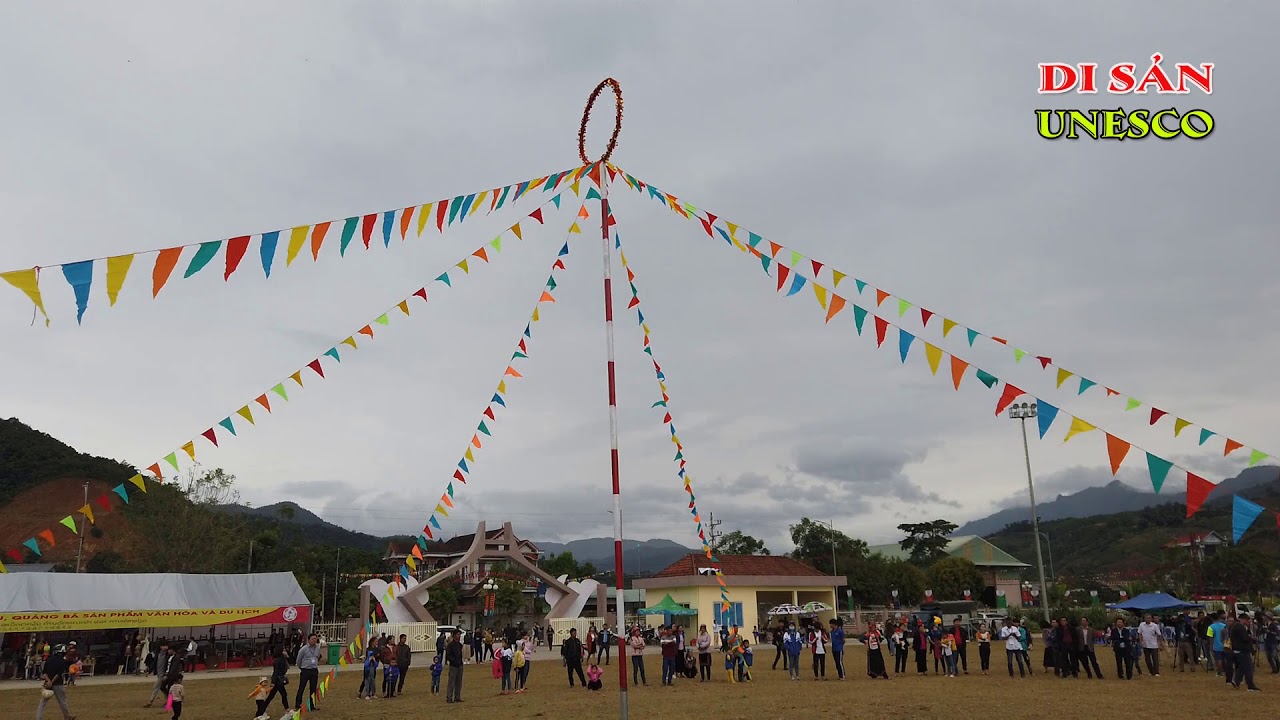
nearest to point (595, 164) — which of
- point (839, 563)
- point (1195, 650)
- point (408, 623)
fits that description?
point (1195, 650)

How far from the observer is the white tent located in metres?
24.5

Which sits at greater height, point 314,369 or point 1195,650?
point 314,369

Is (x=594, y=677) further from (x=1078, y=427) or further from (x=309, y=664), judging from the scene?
(x=1078, y=427)

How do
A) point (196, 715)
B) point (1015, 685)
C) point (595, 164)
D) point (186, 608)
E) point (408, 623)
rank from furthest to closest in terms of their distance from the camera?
point (408, 623)
point (186, 608)
point (1015, 685)
point (196, 715)
point (595, 164)

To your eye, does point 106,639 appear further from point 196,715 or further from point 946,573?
point 946,573

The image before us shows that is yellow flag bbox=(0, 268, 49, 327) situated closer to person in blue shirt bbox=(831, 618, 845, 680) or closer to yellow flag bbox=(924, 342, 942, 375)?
yellow flag bbox=(924, 342, 942, 375)

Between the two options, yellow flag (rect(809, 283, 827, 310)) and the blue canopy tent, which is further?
the blue canopy tent

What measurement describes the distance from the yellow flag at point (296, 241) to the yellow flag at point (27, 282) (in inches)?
106

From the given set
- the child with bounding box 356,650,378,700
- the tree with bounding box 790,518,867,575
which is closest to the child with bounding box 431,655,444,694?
the child with bounding box 356,650,378,700

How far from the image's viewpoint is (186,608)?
26.8 metres

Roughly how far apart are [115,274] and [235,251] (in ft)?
4.40

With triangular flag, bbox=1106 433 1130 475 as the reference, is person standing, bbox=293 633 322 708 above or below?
below

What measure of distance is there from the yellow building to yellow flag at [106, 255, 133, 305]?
35736 millimetres

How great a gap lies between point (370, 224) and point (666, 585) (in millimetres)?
38051
